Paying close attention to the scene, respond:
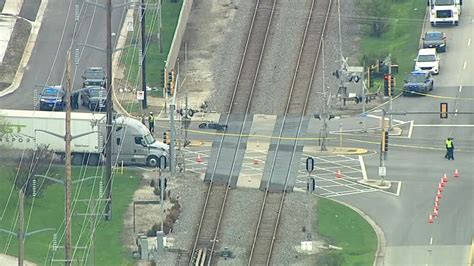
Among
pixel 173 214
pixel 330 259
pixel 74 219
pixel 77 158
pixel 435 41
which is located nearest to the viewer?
pixel 330 259

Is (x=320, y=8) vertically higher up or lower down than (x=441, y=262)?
higher up

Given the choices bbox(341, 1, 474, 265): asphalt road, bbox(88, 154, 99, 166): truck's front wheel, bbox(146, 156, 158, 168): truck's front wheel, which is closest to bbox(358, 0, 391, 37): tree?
bbox(341, 1, 474, 265): asphalt road

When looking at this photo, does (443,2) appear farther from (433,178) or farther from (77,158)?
(77,158)

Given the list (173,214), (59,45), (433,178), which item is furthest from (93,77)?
(433,178)

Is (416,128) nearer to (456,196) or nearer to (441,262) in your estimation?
(456,196)

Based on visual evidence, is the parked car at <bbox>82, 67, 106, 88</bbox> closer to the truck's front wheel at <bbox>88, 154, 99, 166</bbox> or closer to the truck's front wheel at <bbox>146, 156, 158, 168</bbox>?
the truck's front wheel at <bbox>146, 156, 158, 168</bbox>

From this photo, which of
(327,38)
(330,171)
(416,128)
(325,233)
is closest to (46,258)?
(325,233)

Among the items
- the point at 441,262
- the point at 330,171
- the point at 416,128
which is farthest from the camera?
the point at 416,128
